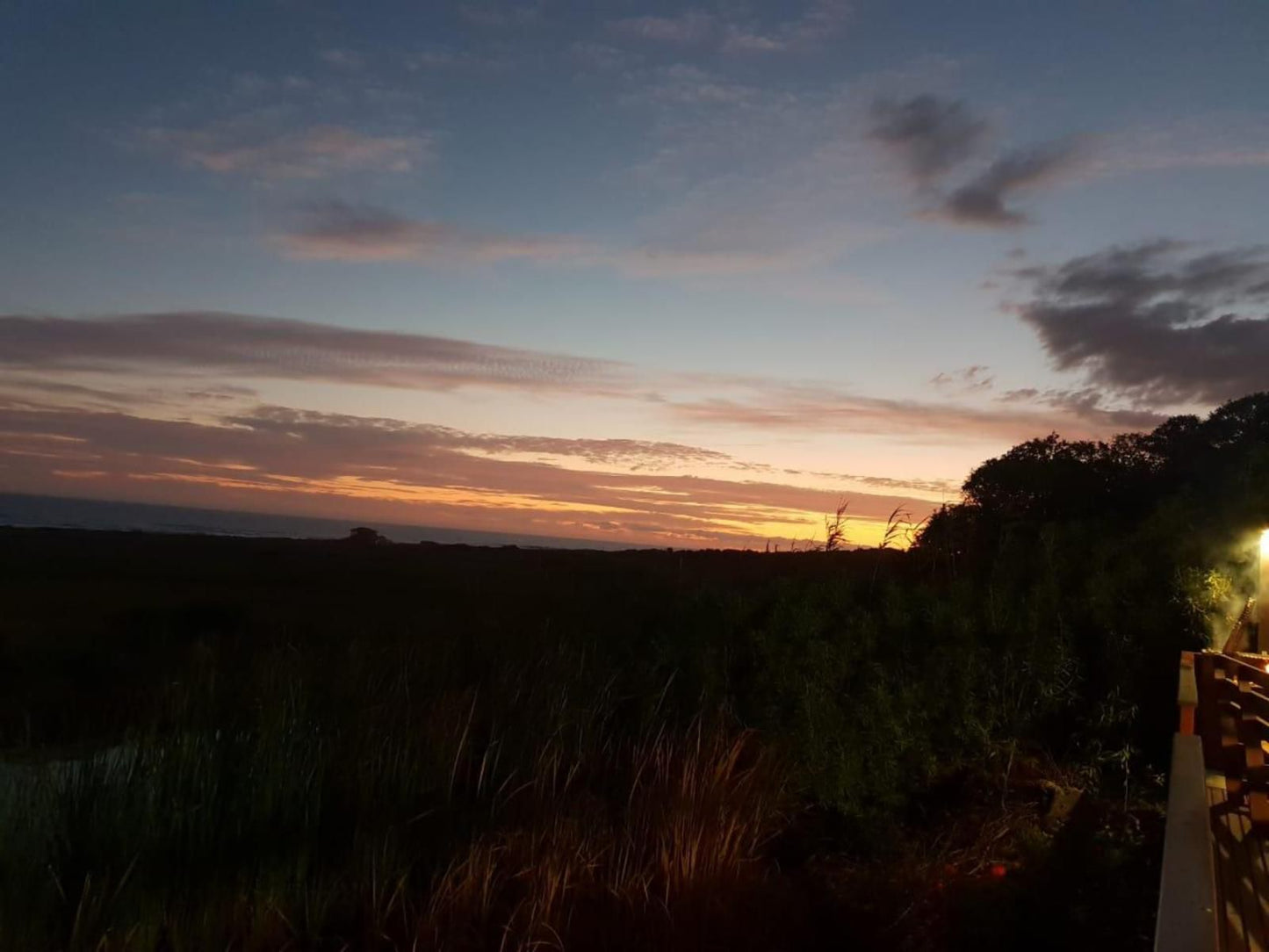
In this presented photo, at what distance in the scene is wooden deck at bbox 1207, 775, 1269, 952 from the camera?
12.9ft

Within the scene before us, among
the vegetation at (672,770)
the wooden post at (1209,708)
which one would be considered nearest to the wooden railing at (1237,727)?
the wooden post at (1209,708)

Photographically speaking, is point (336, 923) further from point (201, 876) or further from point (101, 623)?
point (101, 623)

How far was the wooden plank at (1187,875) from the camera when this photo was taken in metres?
→ 2.90

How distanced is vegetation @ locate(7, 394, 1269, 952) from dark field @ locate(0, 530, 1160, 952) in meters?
0.03

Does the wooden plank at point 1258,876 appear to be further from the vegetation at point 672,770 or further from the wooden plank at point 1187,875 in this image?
the vegetation at point 672,770

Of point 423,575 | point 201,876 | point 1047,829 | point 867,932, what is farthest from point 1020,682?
point 423,575

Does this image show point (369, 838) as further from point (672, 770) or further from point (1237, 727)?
point (1237, 727)

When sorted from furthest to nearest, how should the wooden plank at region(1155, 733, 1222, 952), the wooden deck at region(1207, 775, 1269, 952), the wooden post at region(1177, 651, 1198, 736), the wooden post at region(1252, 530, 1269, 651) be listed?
the wooden post at region(1252, 530, 1269, 651)
the wooden post at region(1177, 651, 1198, 736)
the wooden deck at region(1207, 775, 1269, 952)
the wooden plank at region(1155, 733, 1222, 952)

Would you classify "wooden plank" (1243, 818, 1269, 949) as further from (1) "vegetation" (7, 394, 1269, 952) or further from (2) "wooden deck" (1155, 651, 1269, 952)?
(1) "vegetation" (7, 394, 1269, 952)

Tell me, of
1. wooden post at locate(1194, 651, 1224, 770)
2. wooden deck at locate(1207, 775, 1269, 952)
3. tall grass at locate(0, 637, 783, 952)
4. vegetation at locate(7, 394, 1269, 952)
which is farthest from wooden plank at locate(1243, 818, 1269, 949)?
tall grass at locate(0, 637, 783, 952)

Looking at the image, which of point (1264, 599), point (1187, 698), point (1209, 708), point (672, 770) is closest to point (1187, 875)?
point (1209, 708)

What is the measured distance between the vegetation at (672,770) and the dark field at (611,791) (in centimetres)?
3

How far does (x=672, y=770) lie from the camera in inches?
322

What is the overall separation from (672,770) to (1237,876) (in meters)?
4.16
